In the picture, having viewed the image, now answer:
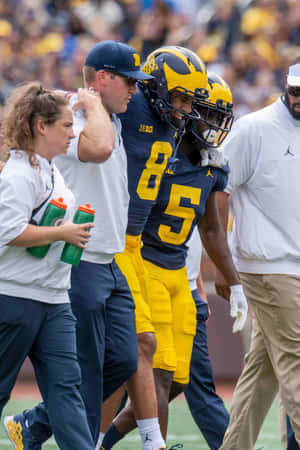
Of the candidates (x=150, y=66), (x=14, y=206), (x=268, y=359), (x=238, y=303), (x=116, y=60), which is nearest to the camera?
(x=14, y=206)

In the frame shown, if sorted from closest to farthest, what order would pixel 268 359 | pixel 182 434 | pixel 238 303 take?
pixel 268 359, pixel 238 303, pixel 182 434

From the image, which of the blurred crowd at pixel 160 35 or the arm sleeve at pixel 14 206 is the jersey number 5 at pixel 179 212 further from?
the blurred crowd at pixel 160 35

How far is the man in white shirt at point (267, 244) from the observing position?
4.62m

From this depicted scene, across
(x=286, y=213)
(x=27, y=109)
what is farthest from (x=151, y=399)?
(x=27, y=109)

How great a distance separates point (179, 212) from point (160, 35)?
26.0 feet

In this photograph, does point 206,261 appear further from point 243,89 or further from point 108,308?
point 108,308

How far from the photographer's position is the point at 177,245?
4840 mm

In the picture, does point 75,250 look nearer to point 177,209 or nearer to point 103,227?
point 103,227

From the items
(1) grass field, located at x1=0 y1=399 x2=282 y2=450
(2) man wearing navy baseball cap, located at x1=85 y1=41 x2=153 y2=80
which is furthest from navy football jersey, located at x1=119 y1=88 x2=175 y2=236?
(1) grass field, located at x1=0 y1=399 x2=282 y2=450

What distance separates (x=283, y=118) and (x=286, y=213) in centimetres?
54

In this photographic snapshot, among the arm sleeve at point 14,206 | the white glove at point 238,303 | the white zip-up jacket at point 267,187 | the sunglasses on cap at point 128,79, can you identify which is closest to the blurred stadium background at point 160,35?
the white glove at point 238,303

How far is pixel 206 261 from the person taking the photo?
8867 mm

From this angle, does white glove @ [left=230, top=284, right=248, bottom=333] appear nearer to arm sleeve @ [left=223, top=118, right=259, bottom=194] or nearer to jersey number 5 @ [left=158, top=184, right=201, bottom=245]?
jersey number 5 @ [left=158, top=184, right=201, bottom=245]

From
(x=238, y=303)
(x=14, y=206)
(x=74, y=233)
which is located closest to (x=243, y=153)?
(x=238, y=303)
